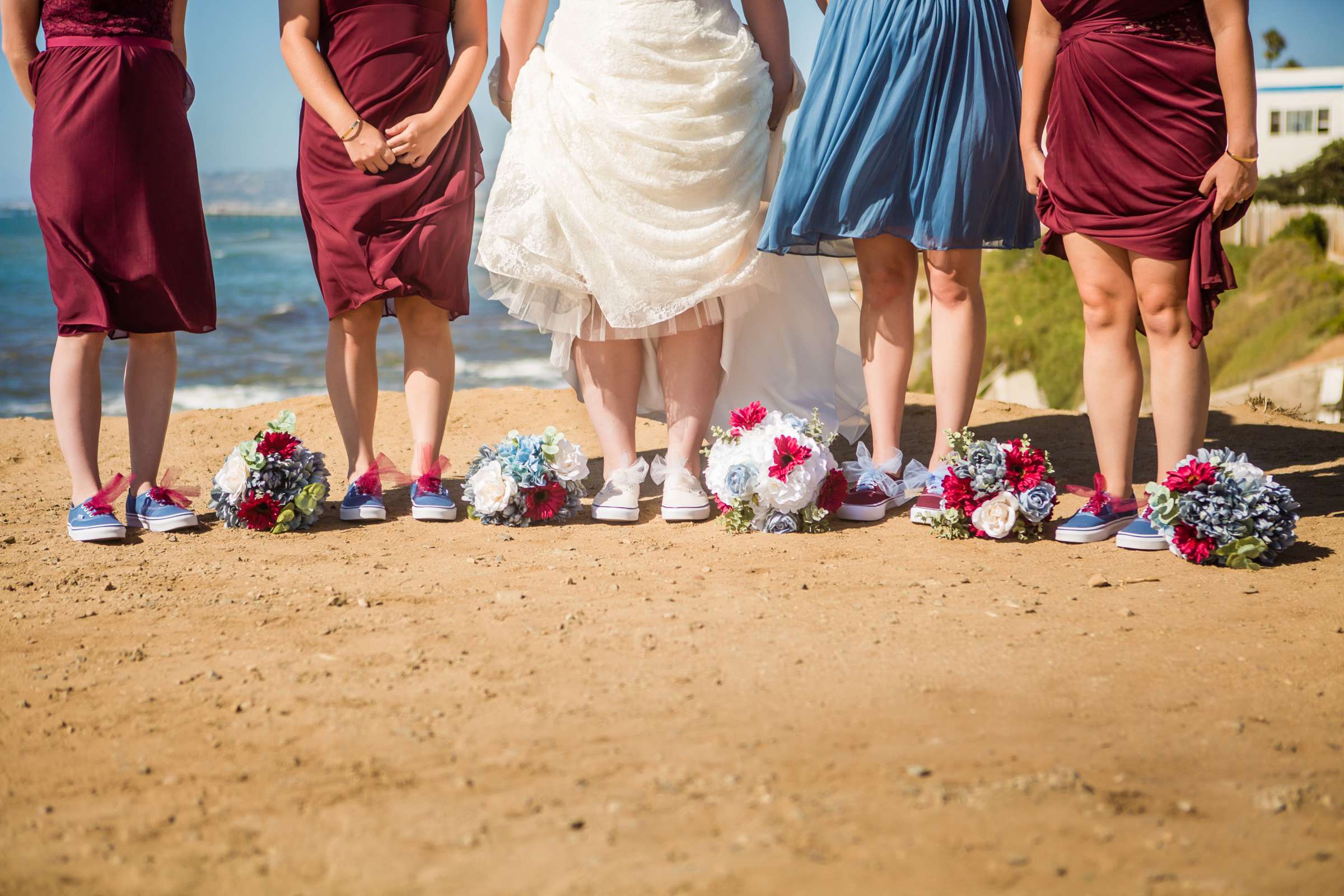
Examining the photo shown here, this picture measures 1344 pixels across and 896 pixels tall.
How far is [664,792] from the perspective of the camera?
5.98ft

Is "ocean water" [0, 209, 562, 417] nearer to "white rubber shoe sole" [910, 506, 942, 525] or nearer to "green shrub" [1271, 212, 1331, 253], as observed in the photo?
"green shrub" [1271, 212, 1331, 253]

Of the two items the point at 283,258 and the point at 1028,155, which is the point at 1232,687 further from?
the point at 283,258

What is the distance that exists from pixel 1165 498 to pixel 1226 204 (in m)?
0.81

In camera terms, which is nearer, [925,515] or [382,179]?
[925,515]

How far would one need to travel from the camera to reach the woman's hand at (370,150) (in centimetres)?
364

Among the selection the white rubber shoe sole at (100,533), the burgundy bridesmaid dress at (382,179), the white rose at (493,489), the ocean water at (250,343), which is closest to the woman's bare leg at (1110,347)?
the white rose at (493,489)

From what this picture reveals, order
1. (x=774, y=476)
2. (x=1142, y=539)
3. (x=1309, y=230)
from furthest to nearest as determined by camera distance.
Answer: (x=1309, y=230)
(x=774, y=476)
(x=1142, y=539)

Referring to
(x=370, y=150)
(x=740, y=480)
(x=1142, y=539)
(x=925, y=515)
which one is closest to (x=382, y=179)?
(x=370, y=150)

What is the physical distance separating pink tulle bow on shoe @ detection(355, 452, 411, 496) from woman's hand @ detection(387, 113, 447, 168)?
1013 mm

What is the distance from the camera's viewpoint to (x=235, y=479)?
3701 millimetres

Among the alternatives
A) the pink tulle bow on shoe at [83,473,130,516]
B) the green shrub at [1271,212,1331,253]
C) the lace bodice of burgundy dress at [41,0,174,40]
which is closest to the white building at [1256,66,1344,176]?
the green shrub at [1271,212,1331,253]

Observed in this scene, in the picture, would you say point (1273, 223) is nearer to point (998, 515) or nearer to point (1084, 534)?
point (1084, 534)

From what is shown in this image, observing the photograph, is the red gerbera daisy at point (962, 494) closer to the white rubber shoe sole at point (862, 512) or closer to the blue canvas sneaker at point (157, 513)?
the white rubber shoe sole at point (862, 512)

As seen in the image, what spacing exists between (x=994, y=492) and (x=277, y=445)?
7.53 ft
